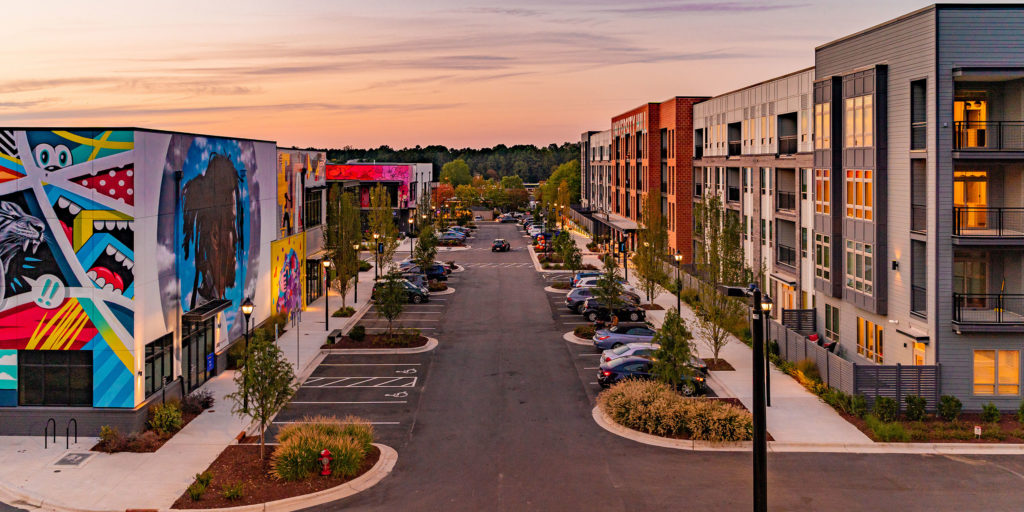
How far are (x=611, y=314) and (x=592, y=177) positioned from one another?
77870 mm

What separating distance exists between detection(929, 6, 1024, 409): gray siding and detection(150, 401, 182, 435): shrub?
23878 millimetres

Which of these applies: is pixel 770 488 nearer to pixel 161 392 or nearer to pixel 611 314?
pixel 161 392

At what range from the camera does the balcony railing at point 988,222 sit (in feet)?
88.5

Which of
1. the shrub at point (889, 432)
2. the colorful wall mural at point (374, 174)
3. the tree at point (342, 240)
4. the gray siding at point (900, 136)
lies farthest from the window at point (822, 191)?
the colorful wall mural at point (374, 174)

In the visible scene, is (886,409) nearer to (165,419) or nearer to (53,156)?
(165,419)

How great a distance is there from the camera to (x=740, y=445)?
23656 mm

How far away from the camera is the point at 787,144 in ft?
140

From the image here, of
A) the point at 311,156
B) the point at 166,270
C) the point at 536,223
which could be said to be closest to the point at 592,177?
the point at 536,223

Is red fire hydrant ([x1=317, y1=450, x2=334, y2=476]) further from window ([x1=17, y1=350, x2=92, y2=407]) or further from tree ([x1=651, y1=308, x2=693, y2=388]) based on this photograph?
tree ([x1=651, y1=308, x2=693, y2=388])

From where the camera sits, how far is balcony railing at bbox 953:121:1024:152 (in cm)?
2759

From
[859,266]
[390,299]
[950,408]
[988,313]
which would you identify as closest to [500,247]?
[390,299]

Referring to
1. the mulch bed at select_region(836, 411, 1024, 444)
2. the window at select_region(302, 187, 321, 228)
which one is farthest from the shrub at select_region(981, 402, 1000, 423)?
the window at select_region(302, 187, 321, 228)

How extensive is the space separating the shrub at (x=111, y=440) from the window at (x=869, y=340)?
25.6 meters

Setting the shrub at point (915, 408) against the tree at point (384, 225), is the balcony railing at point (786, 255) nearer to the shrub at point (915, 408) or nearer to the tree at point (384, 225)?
the shrub at point (915, 408)
